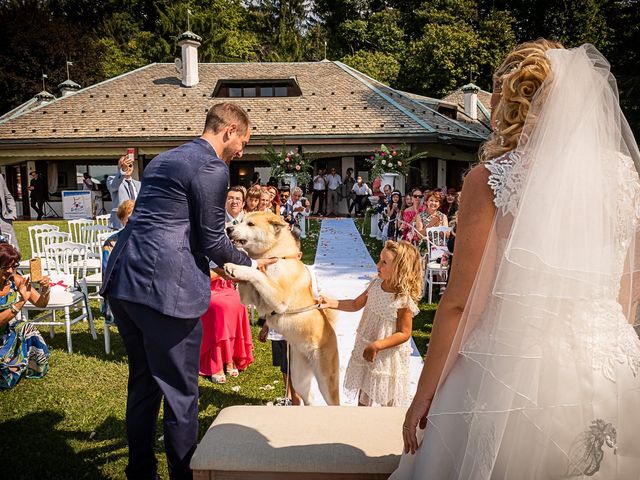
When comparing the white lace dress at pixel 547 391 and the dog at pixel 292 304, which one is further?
the dog at pixel 292 304

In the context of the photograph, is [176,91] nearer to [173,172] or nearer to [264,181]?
[264,181]

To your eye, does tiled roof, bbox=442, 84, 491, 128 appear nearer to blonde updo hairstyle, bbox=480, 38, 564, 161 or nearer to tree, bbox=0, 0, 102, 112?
tree, bbox=0, 0, 102, 112

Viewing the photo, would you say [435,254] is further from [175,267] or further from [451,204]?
[175,267]

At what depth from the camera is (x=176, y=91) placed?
82.0ft

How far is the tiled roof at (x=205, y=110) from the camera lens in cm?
2239

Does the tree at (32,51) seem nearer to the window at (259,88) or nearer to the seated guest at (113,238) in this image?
the window at (259,88)

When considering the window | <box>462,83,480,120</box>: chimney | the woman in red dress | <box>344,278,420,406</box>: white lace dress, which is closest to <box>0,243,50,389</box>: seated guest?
the woman in red dress

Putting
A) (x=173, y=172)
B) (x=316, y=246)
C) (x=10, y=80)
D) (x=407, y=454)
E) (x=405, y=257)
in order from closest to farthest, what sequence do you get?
(x=407, y=454) → (x=173, y=172) → (x=405, y=257) → (x=316, y=246) → (x=10, y=80)

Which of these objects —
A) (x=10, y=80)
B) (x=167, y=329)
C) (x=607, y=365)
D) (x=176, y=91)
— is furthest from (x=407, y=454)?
(x=10, y=80)

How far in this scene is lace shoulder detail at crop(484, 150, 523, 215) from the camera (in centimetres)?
181

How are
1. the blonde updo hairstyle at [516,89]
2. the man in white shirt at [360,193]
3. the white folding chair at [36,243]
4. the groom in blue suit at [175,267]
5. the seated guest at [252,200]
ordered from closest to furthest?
the blonde updo hairstyle at [516,89] < the groom in blue suit at [175,267] < the seated guest at [252,200] < the white folding chair at [36,243] < the man in white shirt at [360,193]

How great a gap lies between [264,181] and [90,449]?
2094cm

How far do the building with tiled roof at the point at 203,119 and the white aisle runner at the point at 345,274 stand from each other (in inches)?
265

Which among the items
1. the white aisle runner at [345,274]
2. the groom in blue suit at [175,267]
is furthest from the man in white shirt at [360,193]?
the groom in blue suit at [175,267]
